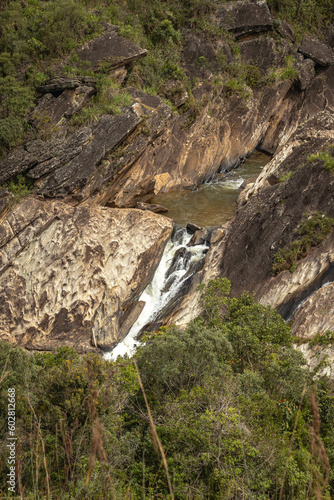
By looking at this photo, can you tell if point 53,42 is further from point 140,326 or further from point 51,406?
point 51,406

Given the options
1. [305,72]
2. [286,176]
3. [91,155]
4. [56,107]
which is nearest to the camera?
[286,176]

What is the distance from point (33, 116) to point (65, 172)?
433 centimetres

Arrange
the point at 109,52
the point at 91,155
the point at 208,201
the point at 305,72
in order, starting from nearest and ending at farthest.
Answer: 1. the point at 91,155
2. the point at 109,52
3. the point at 208,201
4. the point at 305,72

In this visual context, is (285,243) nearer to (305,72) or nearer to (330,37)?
(305,72)

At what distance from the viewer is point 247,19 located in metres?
31.5

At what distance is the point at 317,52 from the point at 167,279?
2649 cm

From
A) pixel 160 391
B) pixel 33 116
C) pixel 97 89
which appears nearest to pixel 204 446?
pixel 160 391

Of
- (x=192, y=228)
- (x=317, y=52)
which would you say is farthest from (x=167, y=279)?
(x=317, y=52)

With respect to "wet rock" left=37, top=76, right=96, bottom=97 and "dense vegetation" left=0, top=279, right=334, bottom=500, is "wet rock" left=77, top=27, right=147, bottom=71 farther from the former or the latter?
"dense vegetation" left=0, top=279, right=334, bottom=500

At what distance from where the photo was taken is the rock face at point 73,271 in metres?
15.5

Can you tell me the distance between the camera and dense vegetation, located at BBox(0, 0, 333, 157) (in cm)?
2080

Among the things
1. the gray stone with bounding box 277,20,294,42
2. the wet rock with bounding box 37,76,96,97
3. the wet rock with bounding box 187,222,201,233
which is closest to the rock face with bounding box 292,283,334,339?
the wet rock with bounding box 187,222,201,233

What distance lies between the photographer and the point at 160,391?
7.25 metres

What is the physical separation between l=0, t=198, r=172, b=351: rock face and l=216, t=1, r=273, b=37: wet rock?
2280 centimetres
